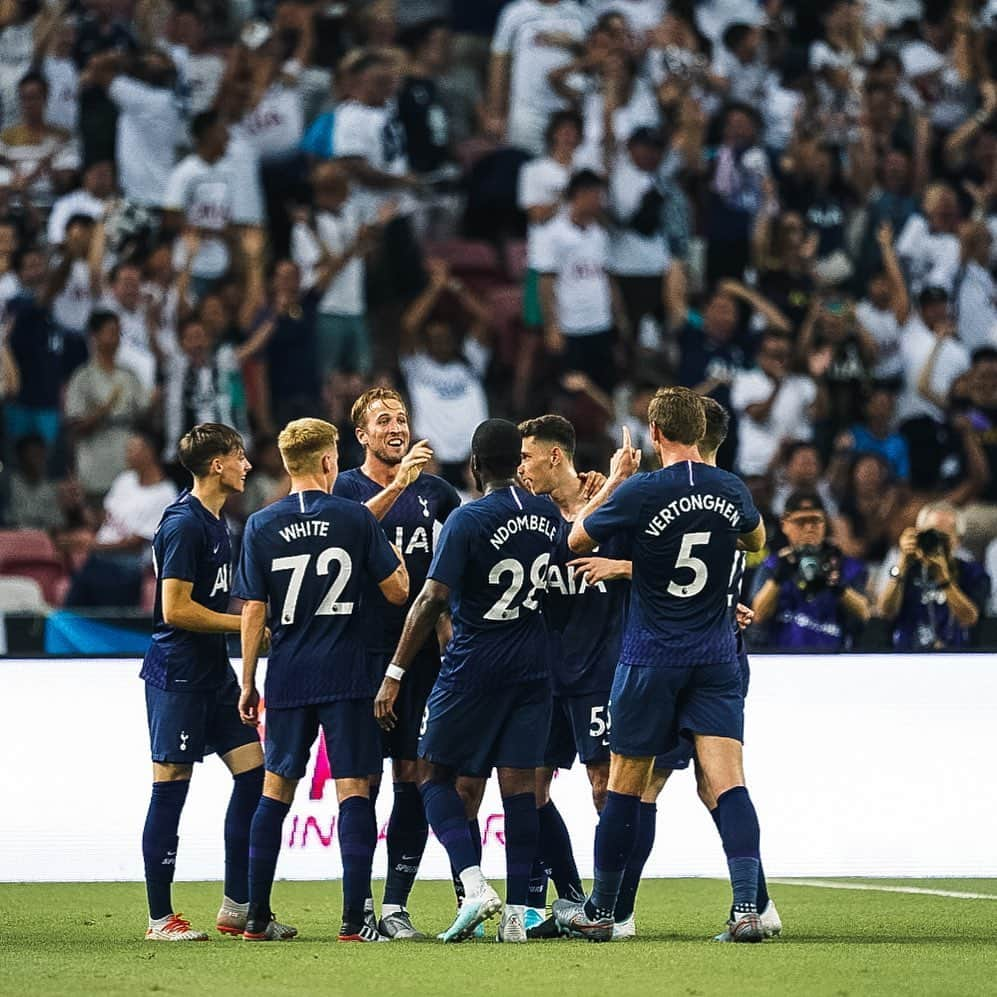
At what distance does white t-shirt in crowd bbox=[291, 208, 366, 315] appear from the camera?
54.1 feet

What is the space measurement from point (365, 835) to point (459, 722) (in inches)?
22.5

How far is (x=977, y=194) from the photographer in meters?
18.5

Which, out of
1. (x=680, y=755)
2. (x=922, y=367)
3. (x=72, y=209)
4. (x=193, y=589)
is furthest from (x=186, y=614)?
(x=922, y=367)

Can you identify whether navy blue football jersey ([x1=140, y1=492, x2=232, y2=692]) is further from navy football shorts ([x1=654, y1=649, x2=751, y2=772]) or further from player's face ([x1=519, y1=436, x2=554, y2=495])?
navy football shorts ([x1=654, y1=649, x2=751, y2=772])

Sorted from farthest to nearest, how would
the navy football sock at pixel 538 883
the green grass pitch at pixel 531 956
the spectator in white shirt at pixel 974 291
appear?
the spectator in white shirt at pixel 974 291 → the navy football sock at pixel 538 883 → the green grass pitch at pixel 531 956

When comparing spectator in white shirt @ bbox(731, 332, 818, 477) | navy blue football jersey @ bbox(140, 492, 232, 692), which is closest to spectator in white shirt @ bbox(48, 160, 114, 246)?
spectator in white shirt @ bbox(731, 332, 818, 477)

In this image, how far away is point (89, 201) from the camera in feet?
53.6

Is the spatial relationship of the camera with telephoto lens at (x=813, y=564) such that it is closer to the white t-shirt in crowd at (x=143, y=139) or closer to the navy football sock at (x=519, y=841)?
the navy football sock at (x=519, y=841)

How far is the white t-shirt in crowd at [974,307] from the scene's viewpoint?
17859 mm

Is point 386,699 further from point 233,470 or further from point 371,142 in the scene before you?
point 371,142

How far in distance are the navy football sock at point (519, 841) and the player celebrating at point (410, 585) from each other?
0.54 metres

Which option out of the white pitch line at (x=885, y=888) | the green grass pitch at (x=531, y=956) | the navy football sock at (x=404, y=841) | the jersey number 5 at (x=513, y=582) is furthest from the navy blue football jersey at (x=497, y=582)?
the white pitch line at (x=885, y=888)

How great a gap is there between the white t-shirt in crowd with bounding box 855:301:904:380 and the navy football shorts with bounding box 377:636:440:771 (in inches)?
359

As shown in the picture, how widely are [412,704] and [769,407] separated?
8125 mm
